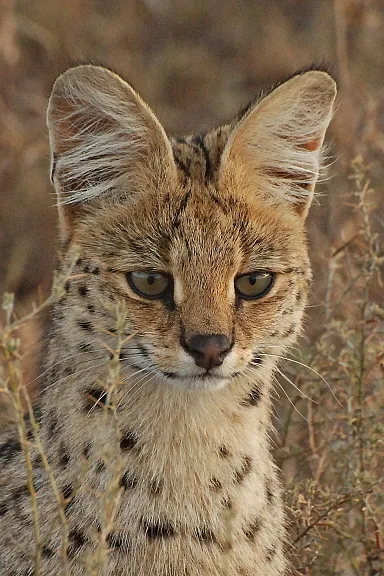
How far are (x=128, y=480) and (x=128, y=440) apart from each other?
4.6 inches

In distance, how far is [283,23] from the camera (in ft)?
29.0

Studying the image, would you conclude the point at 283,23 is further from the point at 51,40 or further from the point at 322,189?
the point at 322,189

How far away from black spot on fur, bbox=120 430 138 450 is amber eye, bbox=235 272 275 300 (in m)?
0.52

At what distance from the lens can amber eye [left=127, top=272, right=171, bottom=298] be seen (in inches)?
135

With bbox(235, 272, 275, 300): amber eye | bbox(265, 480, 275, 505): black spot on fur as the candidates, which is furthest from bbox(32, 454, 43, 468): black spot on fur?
bbox(235, 272, 275, 300): amber eye

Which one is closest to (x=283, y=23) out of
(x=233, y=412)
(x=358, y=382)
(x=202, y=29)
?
(x=202, y=29)

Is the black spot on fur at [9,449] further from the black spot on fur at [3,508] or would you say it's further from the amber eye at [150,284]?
the amber eye at [150,284]

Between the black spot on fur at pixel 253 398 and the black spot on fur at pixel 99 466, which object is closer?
the black spot on fur at pixel 99 466

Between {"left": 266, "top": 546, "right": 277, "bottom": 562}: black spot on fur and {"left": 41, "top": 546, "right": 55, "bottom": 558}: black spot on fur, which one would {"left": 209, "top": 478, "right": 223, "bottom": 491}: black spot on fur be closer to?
{"left": 266, "top": 546, "right": 277, "bottom": 562}: black spot on fur

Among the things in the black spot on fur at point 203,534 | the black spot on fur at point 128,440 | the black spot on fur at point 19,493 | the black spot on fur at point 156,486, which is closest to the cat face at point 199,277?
the black spot on fur at point 128,440

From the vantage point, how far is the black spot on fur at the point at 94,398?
3.52m

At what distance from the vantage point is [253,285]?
3529 mm

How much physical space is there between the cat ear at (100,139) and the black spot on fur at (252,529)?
42.8 inches

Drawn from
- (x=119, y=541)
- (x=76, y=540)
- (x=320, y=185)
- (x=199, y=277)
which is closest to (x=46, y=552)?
(x=76, y=540)
